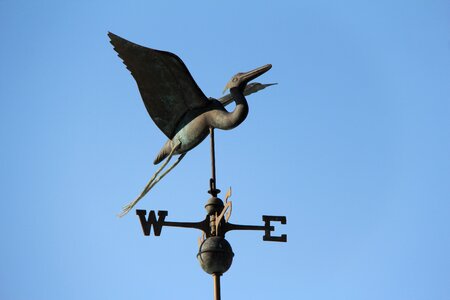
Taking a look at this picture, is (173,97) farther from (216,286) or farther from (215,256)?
(216,286)

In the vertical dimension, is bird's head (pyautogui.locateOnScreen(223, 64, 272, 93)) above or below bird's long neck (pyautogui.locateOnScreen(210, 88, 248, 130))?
above

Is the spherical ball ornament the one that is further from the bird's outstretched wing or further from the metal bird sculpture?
the bird's outstretched wing

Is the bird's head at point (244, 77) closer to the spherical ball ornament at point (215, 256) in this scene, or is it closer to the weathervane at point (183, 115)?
the weathervane at point (183, 115)

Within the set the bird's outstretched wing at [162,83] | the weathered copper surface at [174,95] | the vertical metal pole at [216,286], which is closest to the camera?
the vertical metal pole at [216,286]

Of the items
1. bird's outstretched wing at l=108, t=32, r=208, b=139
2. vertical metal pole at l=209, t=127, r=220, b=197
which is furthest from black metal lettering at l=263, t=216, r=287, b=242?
bird's outstretched wing at l=108, t=32, r=208, b=139

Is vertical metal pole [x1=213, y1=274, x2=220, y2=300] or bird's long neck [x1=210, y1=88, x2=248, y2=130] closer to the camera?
vertical metal pole [x1=213, y1=274, x2=220, y2=300]

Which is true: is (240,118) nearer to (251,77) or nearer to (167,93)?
(251,77)

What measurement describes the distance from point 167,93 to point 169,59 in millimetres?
322

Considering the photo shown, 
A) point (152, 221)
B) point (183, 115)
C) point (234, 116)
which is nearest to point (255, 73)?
point (234, 116)

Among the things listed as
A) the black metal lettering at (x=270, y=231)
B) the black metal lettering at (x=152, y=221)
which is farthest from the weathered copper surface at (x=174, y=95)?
the black metal lettering at (x=270, y=231)

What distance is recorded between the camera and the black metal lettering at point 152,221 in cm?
579

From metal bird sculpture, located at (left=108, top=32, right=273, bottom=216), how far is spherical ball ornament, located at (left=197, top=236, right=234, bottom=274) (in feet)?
3.23

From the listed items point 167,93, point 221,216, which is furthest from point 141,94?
point 221,216

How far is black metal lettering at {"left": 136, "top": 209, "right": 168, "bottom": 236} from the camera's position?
5789 mm
